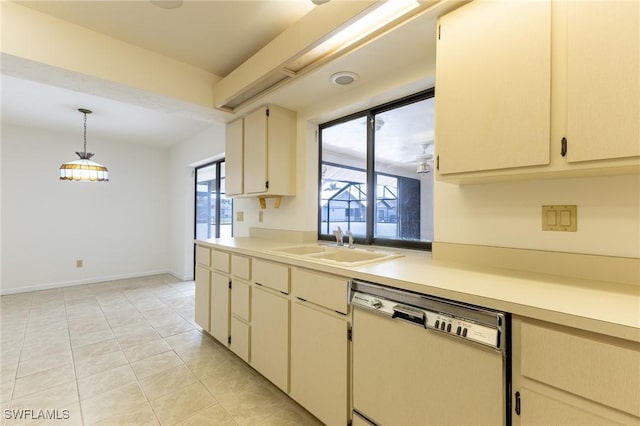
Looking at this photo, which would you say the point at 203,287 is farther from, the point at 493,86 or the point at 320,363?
the point at 493,86

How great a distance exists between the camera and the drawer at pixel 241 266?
7.10 feet

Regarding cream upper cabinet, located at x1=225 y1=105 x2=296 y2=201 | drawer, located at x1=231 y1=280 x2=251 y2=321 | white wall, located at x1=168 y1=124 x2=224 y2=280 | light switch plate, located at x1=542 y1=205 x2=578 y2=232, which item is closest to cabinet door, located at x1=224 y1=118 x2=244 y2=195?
cream upper cabinet, located at x1=225 y1=105 x2=296 y2=201

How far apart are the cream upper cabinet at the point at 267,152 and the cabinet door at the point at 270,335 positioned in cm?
101

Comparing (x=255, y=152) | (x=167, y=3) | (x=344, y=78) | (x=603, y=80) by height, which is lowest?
(x=603, y=80)

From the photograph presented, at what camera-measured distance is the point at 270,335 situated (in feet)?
6.38

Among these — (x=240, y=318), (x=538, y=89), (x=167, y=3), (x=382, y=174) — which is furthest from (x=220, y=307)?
(x=538, y=89)

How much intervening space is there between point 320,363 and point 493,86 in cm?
160

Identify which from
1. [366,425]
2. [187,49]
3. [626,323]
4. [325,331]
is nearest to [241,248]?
[325,331]

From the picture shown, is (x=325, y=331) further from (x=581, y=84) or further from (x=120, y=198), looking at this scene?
(x=120, y=198)

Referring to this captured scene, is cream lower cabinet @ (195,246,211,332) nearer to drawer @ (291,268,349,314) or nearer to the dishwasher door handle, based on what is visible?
drawer @ (291,268,349,314)

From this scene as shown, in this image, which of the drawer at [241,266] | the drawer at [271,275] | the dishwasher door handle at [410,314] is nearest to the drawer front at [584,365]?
the dishwasher door handle at [410,314]

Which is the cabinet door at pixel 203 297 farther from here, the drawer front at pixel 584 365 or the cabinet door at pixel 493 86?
the drawer front at pixel 584 365

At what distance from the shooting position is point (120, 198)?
17.0 feet

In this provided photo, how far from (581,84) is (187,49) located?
244 centimetres
